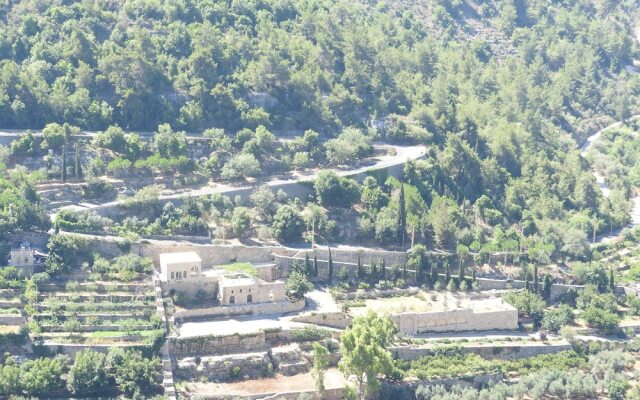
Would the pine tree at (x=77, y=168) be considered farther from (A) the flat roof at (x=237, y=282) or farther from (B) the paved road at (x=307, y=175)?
(A) the flat roof at (x=237, y=282)

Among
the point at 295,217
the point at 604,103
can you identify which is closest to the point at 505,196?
the point at 295,217

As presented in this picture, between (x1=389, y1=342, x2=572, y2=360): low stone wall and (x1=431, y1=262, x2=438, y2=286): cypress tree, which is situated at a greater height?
(x1=431, y1=262, x2=438, y2=286): cypress tree

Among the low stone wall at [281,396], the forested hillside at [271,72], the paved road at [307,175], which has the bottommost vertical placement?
the low stone wall at [281,396]

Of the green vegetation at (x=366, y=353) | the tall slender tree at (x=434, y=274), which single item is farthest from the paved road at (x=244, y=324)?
the tall slender tree at (x=434, y=274)

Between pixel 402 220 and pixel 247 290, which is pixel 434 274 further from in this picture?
pixel 247 290

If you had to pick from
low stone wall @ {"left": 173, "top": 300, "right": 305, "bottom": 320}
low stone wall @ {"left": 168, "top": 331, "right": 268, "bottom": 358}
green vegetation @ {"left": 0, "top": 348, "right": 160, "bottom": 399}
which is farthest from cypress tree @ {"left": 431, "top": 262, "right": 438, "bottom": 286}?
green vegetation @ {"left": 0, "top": 348, "right": 160, "bottom": 399}

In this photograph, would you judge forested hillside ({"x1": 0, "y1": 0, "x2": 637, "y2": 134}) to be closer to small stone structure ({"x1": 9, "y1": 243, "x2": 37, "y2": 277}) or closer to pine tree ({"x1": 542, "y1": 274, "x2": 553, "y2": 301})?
small stone structure ({"x1": 9, "y1": 243, "x2": 37, "y2": 277})
